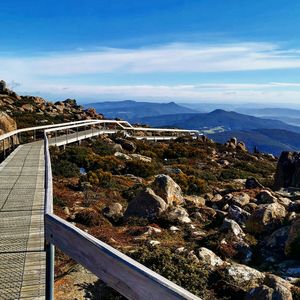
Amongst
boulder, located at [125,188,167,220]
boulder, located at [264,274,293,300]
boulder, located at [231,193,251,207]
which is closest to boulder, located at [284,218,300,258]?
boulder, located at [264,274,293,300]

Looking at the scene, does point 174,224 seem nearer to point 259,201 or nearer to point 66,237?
point 259,201

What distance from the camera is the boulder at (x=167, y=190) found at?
46.0 feet

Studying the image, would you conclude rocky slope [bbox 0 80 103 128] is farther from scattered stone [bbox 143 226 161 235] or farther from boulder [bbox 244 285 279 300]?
boulder [bbox 244 285 279 300]

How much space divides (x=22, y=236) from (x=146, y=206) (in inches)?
225

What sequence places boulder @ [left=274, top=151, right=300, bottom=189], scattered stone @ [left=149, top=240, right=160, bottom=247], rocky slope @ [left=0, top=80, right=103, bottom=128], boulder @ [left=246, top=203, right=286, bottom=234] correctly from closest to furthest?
scattered stone @ [left=149, top=240, right=160, bottom=247]
boulder @ [left=246, top=203, right=286, bottom=234]
boulder @ [left=274, top=151, right=300, bottom=189]
rocky slope @ [left=0, top=80, right=103, bottom=128]

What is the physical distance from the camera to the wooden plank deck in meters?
5.31

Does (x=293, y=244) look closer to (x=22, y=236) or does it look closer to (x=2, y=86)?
(x=22, y=236)

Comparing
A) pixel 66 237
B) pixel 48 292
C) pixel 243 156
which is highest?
pixel 66 237

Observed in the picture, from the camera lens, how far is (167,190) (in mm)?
14164

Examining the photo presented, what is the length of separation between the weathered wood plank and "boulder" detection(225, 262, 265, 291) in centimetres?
451

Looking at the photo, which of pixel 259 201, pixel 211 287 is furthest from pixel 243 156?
pixel 211 287

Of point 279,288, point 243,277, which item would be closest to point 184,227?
point 243,277

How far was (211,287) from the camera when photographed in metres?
7.36

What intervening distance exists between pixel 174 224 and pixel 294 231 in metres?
3.37
